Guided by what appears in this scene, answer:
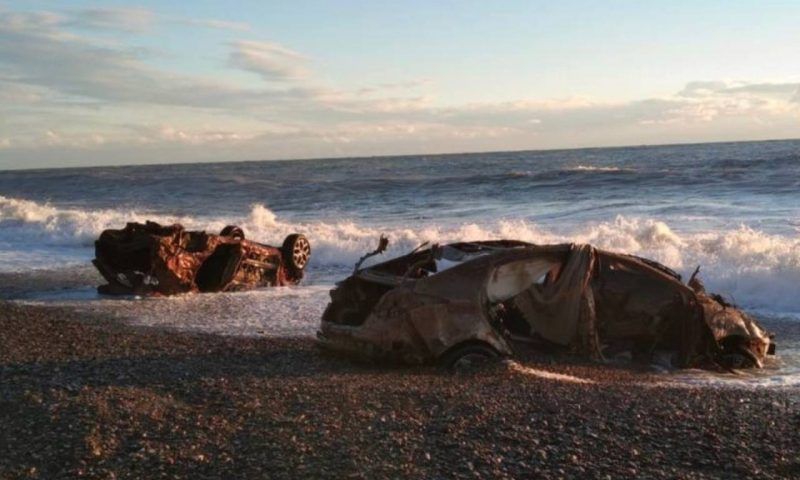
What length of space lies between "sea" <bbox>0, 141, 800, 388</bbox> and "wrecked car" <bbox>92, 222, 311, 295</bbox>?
0.36 metres

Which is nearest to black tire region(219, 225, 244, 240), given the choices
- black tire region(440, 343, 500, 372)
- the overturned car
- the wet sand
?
the overturned car

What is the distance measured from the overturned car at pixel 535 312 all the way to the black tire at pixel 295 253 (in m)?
6.19

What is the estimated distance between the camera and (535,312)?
8562 millimetres

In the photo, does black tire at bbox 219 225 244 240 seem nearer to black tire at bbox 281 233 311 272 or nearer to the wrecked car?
the wrecked car

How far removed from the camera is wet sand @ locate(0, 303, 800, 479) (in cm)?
510

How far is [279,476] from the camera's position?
4.85 m

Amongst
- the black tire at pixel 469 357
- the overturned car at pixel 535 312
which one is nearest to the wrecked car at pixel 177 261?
the overturned car at pixel 535 312

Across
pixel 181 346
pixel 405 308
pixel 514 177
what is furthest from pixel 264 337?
pixel 514 177

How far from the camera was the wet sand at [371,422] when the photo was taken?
5.10 meters

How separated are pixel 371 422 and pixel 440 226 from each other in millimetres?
19878

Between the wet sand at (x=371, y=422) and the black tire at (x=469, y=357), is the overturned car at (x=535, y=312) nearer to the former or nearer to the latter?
the black tire at (x=469, y=357)

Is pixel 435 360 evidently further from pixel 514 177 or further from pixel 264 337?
pixel 514 177

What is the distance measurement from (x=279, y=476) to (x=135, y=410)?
1.76 m

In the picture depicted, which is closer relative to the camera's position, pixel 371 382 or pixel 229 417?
pixel 229 417
